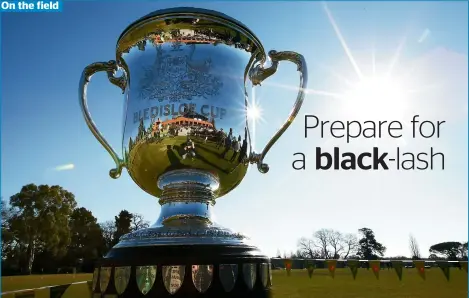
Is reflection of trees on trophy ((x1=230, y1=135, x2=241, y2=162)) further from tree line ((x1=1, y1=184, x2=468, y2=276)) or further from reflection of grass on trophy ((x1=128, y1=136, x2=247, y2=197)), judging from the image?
tree line ((x1=1, y1=184, x2=468, y2=276))

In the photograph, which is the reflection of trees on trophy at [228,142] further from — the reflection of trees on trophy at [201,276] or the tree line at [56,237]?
the tree line at [56,237]

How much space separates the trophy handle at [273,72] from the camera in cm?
162

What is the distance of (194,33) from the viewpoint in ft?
4.87

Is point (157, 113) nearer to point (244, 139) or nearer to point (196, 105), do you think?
point (196, 105)

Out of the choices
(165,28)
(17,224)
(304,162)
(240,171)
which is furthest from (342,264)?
(17,224)

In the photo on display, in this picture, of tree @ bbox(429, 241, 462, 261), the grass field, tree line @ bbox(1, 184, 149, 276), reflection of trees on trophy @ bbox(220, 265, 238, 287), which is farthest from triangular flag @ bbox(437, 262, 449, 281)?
tree @ bbox(429, 241, 462, 261)

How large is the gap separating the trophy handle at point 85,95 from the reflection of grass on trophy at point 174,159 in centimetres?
14

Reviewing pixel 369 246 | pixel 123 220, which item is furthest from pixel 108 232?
pixel 369 246

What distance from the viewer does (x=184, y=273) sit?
1.19m

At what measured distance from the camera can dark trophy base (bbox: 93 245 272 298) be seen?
1.19 m

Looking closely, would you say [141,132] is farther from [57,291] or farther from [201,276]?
[57,291]

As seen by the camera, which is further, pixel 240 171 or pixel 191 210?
pixel 240 171

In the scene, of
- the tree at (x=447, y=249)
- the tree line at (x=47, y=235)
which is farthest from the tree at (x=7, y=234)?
the tree at (x=447, y=249)

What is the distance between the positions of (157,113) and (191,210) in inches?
14.3
